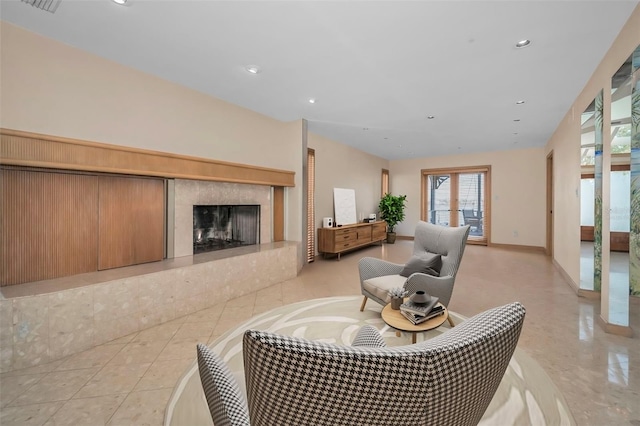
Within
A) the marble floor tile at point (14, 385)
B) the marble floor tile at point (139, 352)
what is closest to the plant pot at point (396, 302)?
the marble floor tile at point (139, 352)

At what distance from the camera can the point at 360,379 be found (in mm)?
546

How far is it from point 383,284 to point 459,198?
6827mm

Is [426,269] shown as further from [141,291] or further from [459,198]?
[459,198]

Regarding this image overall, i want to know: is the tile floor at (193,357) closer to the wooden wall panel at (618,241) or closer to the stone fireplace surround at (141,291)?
the stone fireplace surround at (141,291)

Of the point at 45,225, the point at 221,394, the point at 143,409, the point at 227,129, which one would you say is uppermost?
the point at 227,129

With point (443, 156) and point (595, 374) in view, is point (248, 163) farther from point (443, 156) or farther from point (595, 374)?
point (443, 156)

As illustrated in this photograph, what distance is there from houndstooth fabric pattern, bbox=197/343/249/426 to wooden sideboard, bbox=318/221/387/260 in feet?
15.5

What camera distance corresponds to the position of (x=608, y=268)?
263cm

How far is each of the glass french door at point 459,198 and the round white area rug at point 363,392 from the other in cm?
629

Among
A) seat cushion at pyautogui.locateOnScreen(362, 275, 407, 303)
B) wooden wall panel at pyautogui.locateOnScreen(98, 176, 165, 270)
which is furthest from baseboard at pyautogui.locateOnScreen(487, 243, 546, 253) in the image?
wooden wall panel at pyautogui.locateOnScreen(98, 176, 165, 270)

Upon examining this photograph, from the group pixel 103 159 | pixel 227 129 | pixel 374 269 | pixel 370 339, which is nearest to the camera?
pixel 370 339

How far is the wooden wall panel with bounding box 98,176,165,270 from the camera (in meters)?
2.91

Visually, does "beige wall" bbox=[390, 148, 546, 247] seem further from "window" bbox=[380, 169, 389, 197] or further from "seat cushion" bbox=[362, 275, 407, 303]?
"seat cushion" bbox=[362, 275, 407, 303]

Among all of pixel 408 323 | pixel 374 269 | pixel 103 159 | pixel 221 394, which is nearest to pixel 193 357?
pixel 221 394
